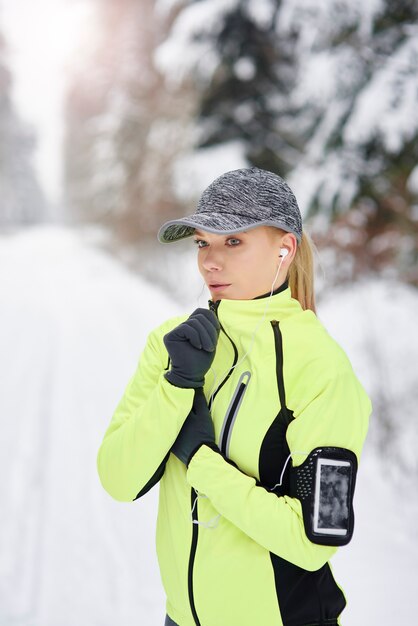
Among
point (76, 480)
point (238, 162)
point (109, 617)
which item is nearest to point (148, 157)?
point (238, 162)

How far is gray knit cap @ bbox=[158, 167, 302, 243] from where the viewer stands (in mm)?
1451

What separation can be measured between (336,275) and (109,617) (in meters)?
7.61

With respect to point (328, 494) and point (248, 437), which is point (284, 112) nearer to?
point (248, 437)

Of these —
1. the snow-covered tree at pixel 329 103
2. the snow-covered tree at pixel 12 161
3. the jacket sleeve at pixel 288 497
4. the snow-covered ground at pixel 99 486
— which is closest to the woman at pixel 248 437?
the jacket sleeve at pixel 288 497

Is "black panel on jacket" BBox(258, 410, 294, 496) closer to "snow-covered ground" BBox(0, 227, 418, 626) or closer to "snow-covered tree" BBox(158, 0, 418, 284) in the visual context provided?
"snow-covered ground" BBox(0, 227, 418, 626)

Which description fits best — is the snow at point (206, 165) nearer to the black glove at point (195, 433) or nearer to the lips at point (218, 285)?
the lips at point (218, 285)

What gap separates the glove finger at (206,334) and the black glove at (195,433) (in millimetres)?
163

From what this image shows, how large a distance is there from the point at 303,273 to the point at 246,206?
1.08 feet

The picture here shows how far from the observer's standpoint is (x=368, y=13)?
17.2 ft

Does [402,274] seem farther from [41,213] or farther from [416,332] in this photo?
[41,213]

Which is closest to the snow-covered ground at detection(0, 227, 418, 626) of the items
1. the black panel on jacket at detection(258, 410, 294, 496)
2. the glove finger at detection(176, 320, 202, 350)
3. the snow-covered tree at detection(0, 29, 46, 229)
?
the black panel on jacket at detection(258, 410, 294, 496)

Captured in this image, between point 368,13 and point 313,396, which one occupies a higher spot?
point 368,13

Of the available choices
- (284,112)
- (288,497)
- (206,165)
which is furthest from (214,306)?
(284,112)

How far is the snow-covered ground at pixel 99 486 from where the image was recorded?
3.27 metres
